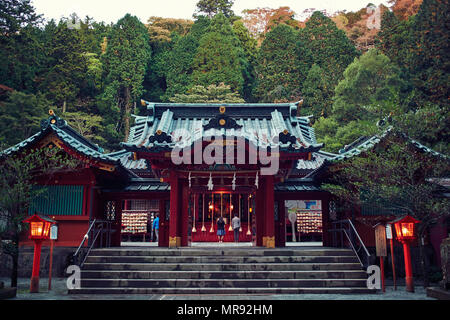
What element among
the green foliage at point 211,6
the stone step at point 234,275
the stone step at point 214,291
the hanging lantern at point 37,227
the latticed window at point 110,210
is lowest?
the stone step at point 214,291

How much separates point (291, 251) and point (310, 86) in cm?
3486

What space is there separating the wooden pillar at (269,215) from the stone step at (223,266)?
6.13 ft

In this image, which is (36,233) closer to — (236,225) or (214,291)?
(214,291)

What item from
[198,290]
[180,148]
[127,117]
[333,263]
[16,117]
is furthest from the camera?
[127,117]

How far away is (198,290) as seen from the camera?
11.0m

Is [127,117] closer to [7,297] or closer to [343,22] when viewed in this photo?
[7,297]

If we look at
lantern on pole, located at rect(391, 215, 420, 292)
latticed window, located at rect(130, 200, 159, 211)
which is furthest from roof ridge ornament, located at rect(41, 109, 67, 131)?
lantern on pole, located at rect(391, 215, 420, 292)

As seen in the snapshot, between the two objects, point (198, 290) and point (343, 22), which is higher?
point (343, 22)

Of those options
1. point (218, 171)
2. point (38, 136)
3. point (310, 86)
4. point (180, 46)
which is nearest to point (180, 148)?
point (218, 171)

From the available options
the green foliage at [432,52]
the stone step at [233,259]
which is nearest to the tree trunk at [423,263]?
the stone step at [233,259]

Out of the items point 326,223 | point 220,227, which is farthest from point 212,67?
point 326,223

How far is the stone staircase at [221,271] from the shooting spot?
11.1 m

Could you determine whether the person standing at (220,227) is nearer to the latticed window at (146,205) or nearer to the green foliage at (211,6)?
the latticed window at (146,205)

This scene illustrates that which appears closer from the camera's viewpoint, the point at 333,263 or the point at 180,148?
the point at 333,263
